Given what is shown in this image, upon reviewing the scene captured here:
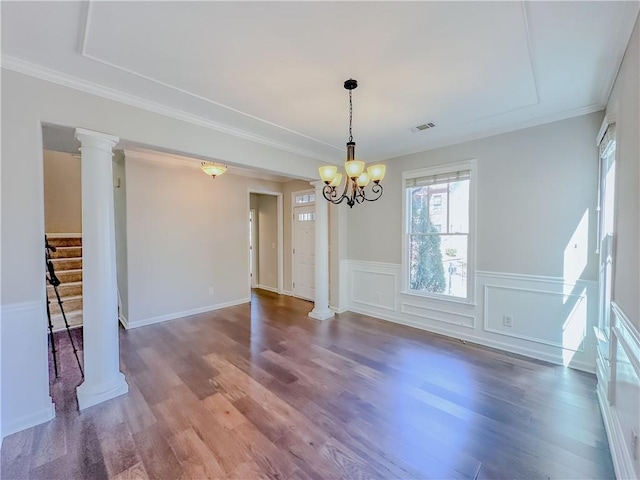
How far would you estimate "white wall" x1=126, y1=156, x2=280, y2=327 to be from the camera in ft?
13.9

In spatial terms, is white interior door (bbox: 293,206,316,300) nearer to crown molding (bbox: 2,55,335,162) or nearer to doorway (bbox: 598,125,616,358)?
crown molding (bbox: 2,55,335,162)

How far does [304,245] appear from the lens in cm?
609

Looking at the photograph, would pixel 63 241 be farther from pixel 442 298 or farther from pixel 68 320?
pixel 442 298

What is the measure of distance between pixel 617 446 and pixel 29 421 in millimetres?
4069

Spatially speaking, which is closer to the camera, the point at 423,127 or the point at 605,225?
the point at 605,225

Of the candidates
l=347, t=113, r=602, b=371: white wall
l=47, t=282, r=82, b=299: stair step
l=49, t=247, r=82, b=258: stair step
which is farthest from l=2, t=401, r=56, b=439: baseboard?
l=347, t=113, r=602, b=371: white wall

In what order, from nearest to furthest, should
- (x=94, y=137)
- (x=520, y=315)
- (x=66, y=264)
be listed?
(x=94, y=137) → (x=520, y=315) → (x=66, y=264)

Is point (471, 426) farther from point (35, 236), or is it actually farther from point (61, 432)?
point (35, 236)

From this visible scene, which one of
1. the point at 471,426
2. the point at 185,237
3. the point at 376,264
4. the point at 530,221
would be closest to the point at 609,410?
the point at 471,426

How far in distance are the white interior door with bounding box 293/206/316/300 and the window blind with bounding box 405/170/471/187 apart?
226 cm

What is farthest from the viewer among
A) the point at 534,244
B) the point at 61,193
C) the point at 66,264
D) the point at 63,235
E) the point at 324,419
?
the point at 61,193

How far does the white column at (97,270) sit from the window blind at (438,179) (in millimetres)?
3697

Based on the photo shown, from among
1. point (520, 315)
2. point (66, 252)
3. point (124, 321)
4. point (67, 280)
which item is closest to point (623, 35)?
point (520, 315)

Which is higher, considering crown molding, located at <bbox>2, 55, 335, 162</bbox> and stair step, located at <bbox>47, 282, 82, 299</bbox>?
crown molding, located at <bbox>2, 55, 335, 162</bbox>
